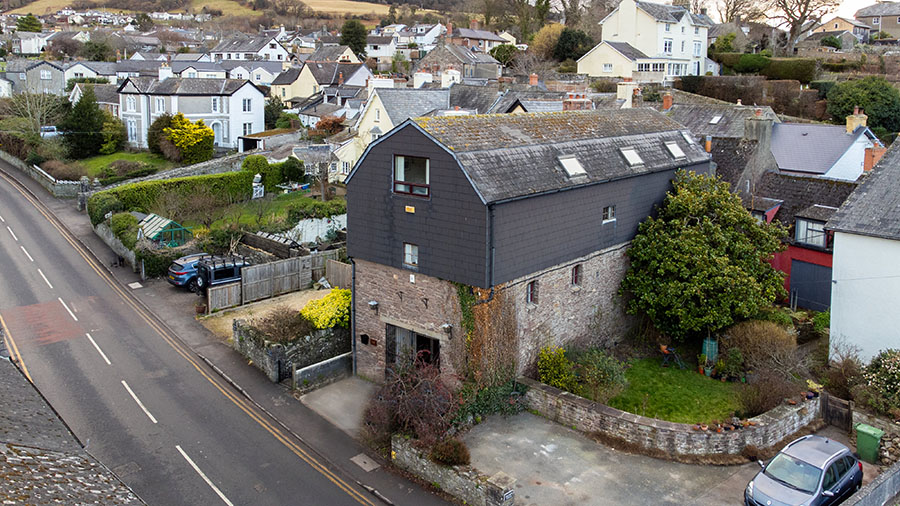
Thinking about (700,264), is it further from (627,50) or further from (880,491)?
(627,50)

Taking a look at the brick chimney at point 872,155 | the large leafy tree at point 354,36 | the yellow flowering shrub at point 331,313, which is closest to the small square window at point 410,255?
the yellow flowering shrub at point 331,313

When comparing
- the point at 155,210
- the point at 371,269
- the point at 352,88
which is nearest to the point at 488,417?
the point at 371,269

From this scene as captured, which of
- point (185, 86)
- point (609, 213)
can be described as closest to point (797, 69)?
point (609, 213)

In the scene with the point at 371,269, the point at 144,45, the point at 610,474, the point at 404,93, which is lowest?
the point at 610,474

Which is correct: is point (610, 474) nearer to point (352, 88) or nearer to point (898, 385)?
point (898, 385)

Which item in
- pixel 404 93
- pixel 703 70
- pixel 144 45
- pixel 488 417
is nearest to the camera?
pixel 488 417

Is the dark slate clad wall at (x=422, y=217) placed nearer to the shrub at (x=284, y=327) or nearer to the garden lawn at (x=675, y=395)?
the shrub at (x=284, y=327)
